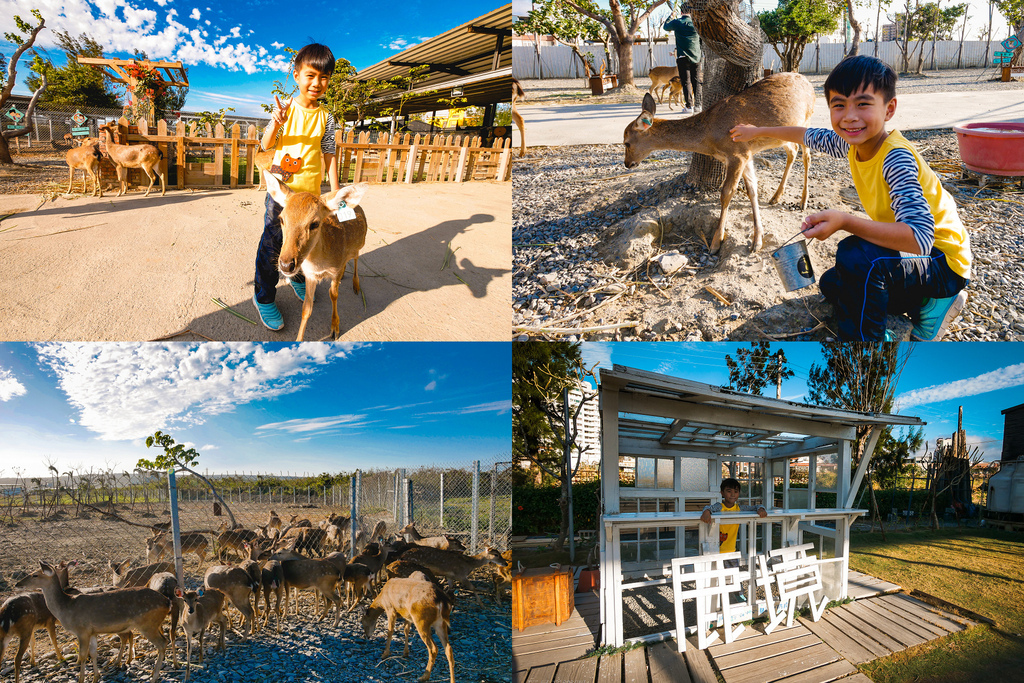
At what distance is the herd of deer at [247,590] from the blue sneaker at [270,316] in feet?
9.03

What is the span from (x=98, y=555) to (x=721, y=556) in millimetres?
7578

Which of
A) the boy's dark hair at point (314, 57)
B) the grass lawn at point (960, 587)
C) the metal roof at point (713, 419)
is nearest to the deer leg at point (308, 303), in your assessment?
the boy's dark hair at point (314, 57)

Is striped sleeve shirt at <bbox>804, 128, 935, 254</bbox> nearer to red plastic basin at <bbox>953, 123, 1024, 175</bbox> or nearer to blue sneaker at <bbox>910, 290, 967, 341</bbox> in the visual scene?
blue sneaker at <bbox>910, 290, 967, 341</bbox>

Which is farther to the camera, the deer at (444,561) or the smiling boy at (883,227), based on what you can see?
the deer at (444,561)

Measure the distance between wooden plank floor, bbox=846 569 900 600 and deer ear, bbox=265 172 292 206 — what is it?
24.2 feet

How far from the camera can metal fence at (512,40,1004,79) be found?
15.4 feet

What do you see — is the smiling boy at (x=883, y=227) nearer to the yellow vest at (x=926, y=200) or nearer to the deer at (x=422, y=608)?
the yellow vest at (x=926, y=200)

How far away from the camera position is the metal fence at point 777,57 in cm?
468

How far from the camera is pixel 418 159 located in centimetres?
990

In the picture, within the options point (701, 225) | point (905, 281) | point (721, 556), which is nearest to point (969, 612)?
point (721, 556)

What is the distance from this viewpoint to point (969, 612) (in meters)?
5.55

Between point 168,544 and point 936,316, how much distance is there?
877 cm

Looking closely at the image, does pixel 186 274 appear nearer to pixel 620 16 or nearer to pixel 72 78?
pixel 72 78

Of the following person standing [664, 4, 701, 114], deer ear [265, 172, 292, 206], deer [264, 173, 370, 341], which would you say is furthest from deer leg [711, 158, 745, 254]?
deer ear [265, 172, 292, 206]
